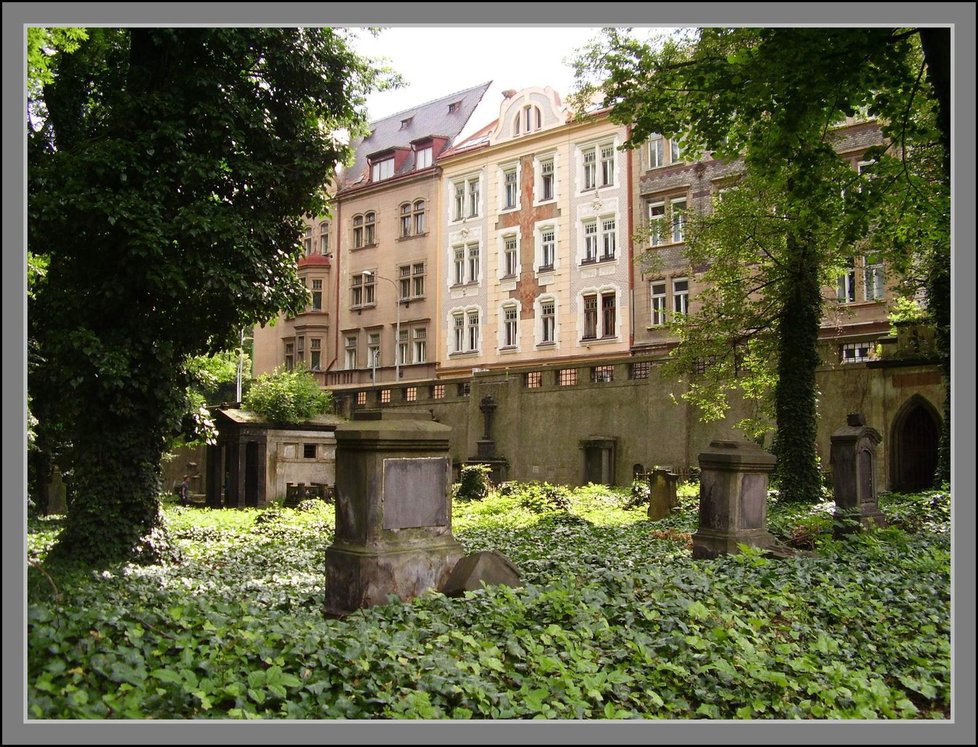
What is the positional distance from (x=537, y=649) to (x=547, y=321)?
22.2 m

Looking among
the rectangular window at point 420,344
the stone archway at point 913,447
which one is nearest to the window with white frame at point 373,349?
the rectangular window at point 420,344

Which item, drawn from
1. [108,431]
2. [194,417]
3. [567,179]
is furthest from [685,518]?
[567,179]

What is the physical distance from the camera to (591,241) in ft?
86.3

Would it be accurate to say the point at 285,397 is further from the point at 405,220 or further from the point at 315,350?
the point at 405,220

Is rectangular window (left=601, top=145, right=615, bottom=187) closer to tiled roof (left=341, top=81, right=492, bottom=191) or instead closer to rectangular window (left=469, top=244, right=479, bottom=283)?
rectangular window (left=469, top=244, right=479, bottom=283)

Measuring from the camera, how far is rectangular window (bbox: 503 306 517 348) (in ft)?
→ 89.6

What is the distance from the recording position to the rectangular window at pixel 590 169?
2494 centimetres

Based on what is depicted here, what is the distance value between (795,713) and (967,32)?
4.08 meters

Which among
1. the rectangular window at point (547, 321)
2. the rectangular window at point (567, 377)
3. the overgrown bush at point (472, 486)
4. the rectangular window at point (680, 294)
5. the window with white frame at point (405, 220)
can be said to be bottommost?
the overgrown bush at point (472, 486)

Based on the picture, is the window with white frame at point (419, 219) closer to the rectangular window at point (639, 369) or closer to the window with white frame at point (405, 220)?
the window with white frame at point (405, 220)

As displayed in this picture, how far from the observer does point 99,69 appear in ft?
Result: 31.5

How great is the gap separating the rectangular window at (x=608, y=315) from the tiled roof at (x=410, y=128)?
834cm

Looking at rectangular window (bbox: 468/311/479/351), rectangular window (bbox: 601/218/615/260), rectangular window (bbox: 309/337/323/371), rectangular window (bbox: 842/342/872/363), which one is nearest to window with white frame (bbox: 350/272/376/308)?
rectangular window (bbox: 309/337/323/371)

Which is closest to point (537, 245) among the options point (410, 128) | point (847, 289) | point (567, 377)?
point (567, 377)
